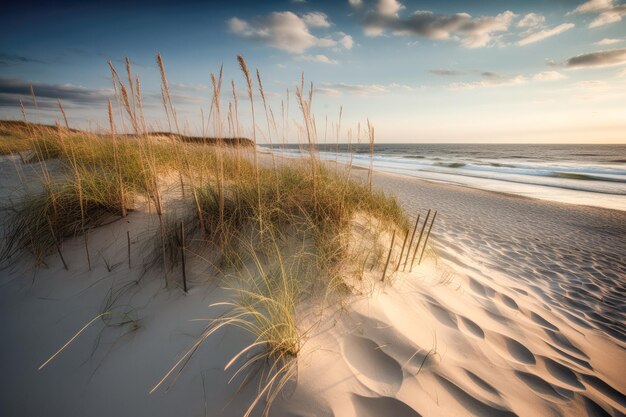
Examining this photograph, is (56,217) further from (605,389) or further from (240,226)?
(605,389)

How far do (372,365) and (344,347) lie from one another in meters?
0.19

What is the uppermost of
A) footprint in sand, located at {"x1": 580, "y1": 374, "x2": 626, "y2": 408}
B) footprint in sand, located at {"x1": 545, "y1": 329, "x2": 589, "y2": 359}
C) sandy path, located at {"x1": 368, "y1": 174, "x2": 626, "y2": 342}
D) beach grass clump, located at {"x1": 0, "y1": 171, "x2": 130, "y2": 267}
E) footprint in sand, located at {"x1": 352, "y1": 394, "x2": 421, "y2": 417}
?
beach grass clump, located at {"x1": 0, "y1": 171, "x2": 130, "y2": 267}

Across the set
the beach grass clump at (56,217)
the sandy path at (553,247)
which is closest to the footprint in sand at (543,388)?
the sandy path at (553,247)

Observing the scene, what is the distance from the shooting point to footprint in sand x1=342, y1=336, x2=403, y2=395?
1.40 meters

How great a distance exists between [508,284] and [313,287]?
8.27ft

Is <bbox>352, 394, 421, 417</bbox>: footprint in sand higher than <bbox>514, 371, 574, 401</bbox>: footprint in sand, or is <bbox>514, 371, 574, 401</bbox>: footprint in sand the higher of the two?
<bbox>352, 394, 421, 417</bbox>: footprint in sand

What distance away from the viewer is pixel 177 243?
2221 millimetres

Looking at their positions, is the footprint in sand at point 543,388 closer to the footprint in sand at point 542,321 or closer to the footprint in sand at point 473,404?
the footprint in sand at point 473,404

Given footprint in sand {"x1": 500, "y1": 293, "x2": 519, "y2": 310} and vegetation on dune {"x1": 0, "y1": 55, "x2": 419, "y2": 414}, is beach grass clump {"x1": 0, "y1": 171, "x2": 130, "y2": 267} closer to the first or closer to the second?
vegetation on dune {"x1": 0, "y1": 55, "x2": 419, "y2": 414}

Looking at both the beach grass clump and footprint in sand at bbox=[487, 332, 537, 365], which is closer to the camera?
footprint in sand at bbox=[487, 332, 537, 365]

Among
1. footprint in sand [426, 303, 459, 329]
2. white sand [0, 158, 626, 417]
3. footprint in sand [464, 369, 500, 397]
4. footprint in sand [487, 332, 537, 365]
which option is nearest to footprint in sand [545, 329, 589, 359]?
white sand [0, 158, 626, 417]

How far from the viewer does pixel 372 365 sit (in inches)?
59.5

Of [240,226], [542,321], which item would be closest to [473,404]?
[542,321]

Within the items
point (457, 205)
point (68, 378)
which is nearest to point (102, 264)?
point (68, 378)
